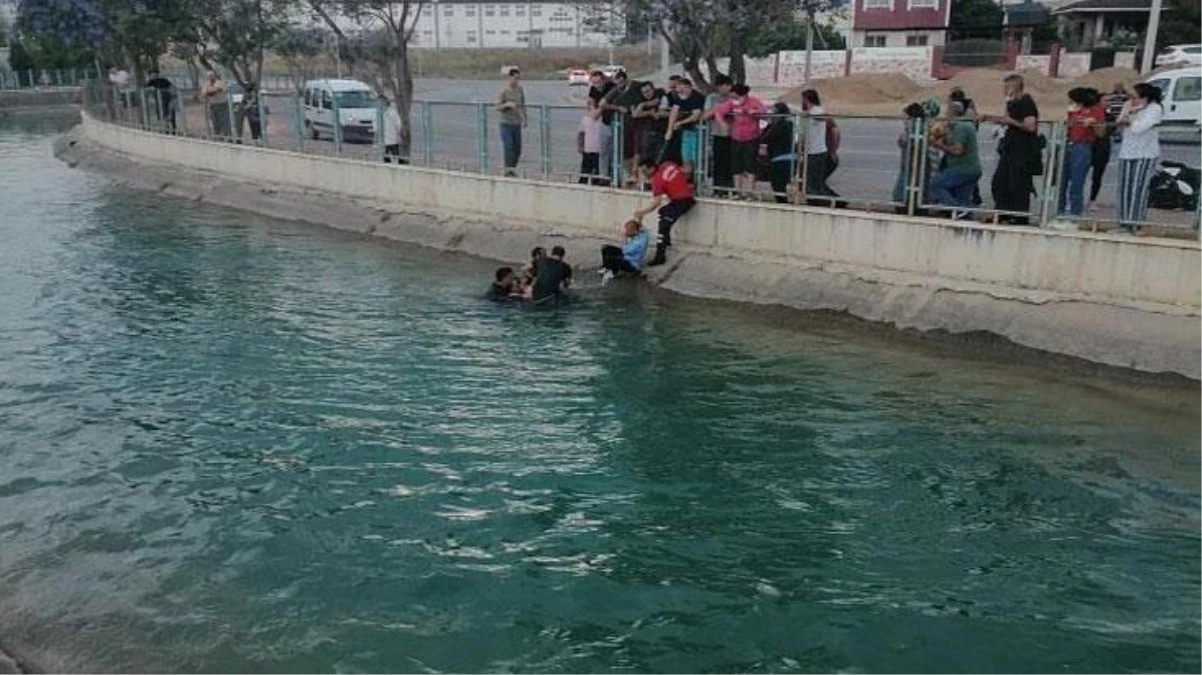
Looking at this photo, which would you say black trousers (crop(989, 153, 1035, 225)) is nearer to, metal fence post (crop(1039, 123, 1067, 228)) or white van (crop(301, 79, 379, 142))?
metal fence post (crop(1039, 123, 1067, 228))

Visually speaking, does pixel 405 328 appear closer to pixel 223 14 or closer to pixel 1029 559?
pixel 1029 559

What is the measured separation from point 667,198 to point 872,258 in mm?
3521

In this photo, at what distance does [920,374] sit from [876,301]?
2372mm

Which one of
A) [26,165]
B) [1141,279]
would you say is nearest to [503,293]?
[1141,279]

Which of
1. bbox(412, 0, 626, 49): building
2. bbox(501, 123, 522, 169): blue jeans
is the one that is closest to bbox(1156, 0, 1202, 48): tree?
bbox(501, 123, 522, 169): blue jeans

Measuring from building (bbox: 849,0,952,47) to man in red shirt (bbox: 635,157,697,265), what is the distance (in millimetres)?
47310

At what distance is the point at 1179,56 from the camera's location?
42.3m

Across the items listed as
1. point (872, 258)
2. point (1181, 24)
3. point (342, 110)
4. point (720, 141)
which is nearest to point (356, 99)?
point (342, 110)

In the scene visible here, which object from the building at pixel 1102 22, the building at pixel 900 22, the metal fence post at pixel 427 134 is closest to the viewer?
the metal fence post at pixel 427 134

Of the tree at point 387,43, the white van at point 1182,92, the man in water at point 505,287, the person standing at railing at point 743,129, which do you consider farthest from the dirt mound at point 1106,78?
the man in water at point 505,287

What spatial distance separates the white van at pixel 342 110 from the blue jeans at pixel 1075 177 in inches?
617

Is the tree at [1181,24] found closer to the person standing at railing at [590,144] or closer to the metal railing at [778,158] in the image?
the metal railing at [778,158]

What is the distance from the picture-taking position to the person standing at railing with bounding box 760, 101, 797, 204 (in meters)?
16.3

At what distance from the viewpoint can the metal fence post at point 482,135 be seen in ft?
69.8
